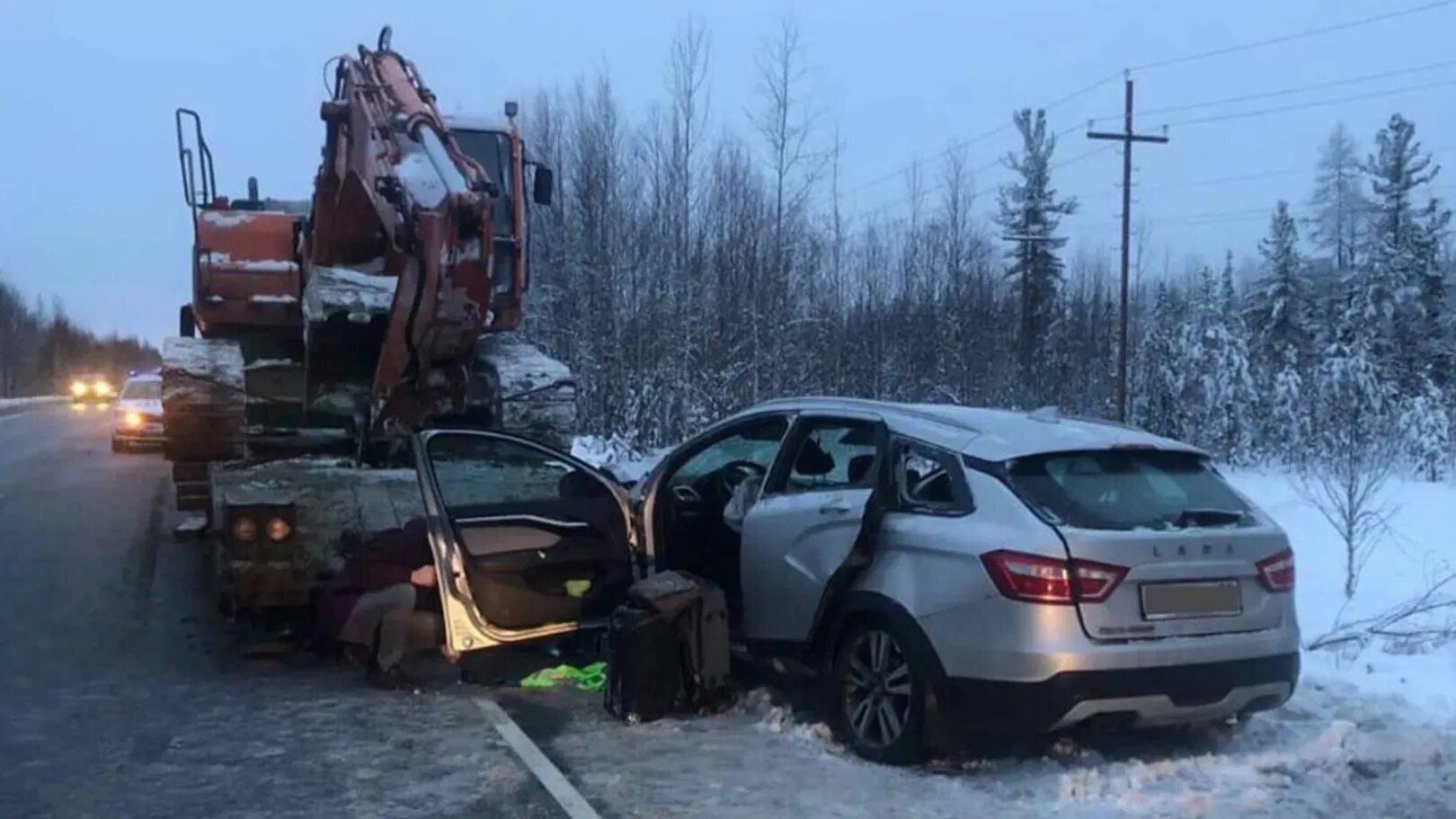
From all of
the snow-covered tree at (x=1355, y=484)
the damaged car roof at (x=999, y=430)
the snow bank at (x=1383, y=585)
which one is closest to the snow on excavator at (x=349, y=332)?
the damaged car roof at (x=999, y=430)

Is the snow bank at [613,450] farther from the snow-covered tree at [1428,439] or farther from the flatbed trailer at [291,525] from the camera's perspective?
the flatbed trailer at [291,525]

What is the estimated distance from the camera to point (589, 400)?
29469 mm

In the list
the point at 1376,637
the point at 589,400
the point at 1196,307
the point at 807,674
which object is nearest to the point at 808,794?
the point at 807,674

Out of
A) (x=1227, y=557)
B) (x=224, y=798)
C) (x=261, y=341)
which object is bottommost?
(x=224, y=798)

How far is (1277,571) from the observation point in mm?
5992

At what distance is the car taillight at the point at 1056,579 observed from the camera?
5527 mm

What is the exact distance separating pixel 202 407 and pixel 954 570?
757 cm

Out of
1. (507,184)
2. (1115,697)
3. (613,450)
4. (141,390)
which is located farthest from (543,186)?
(141,390)

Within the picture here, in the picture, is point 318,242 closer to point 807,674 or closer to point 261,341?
point 261,341

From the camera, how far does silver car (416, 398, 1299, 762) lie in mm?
5570

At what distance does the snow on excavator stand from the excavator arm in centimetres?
2

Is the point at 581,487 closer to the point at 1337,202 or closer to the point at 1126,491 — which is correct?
the point at 1126,491

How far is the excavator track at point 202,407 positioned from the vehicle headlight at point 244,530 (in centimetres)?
350

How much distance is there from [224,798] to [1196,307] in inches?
1471
